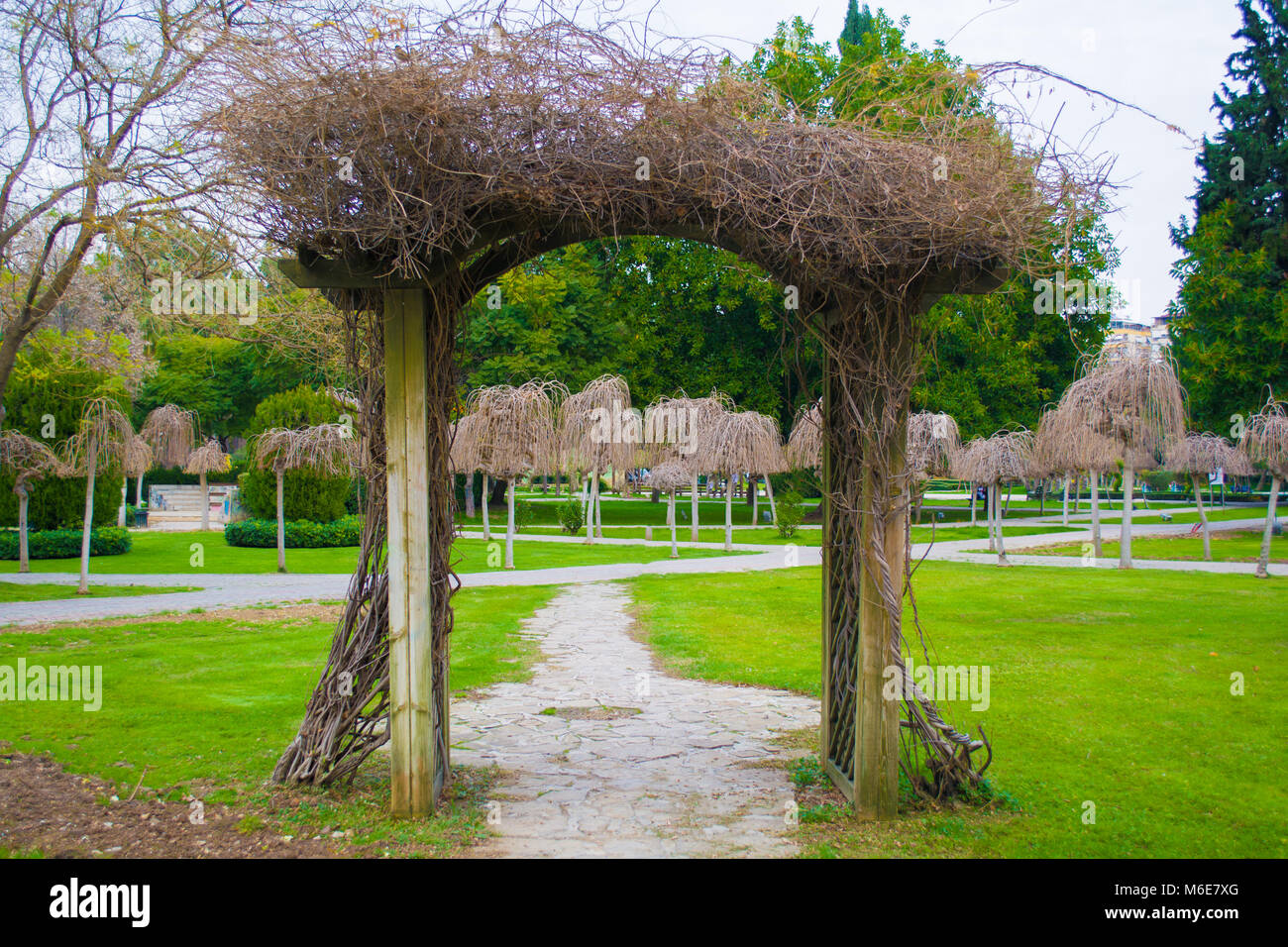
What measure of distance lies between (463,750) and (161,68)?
9.93 metres

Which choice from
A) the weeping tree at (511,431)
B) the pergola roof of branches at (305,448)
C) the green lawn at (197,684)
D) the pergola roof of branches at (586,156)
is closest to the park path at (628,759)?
the green lawn at (197,684)

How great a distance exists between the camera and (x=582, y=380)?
34156 millimetres

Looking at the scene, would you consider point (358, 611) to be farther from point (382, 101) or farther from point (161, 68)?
point (161, 68)

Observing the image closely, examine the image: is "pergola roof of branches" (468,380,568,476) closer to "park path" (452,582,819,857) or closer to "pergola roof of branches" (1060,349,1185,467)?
"park path" (452,582,819,857)

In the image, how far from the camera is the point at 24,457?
58.7ft

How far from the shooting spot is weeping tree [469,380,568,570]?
20.8 meters

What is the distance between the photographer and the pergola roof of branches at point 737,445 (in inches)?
981

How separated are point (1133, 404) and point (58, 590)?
2081 cm

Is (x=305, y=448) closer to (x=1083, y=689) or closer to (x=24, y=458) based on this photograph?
(x=24, y=458)

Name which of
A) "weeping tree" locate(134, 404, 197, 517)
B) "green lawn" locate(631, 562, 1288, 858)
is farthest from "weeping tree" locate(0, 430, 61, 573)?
"green lawn" locate(631, 562, 1288, 858)

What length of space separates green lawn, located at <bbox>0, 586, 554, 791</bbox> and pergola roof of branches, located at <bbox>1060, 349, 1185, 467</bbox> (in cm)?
1302

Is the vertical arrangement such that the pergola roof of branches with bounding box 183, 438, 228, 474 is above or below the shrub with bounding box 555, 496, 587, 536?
above

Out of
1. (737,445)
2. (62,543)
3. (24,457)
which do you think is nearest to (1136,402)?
(737,445)

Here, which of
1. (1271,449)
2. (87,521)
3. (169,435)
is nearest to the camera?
(87,521)
